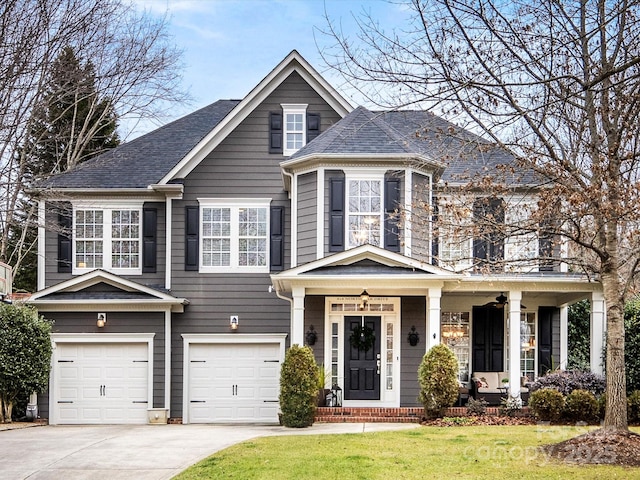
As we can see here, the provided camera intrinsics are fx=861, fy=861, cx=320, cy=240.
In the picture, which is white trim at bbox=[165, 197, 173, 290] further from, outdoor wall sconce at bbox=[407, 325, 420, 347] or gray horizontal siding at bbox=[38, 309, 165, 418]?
outdoor wall sconce at bbox=[407, 325, 420, 347]

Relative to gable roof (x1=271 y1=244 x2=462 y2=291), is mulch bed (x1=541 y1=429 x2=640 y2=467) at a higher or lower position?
lower

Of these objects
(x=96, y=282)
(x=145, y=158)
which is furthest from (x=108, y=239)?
(x=145, y=158)

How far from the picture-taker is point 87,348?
68.3 feet

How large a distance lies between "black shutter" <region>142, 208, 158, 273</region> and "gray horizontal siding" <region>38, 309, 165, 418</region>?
4.52ft

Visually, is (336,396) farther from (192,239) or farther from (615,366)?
(615,366)

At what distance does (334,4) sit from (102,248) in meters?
13.5

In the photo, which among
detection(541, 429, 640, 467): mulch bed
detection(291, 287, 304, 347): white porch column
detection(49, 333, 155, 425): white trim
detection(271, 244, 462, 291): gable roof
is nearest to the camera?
detection(541, 429, 640, 467): mulch bed

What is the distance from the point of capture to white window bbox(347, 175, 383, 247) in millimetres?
18922

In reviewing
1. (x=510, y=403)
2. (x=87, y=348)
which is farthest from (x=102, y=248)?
(x=510, y=403)

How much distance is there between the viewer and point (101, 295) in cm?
2058

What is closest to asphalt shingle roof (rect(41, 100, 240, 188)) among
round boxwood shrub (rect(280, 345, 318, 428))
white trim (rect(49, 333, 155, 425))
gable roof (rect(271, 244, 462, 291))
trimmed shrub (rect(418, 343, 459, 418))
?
white trim (rect(49, 333, 155, 425))

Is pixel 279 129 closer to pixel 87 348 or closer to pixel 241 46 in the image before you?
pixel 241 46

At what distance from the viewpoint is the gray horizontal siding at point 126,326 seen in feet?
67.9

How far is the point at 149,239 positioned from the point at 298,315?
5541 mm
